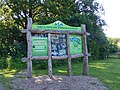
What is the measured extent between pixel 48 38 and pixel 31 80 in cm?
229

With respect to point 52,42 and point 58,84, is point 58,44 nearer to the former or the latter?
point 52,42

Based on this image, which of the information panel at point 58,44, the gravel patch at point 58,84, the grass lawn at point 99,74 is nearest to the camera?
the gravel patch at point 58,84

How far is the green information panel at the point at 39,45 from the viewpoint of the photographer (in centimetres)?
1081

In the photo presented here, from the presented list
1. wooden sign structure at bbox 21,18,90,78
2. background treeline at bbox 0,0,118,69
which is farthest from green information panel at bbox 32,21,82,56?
background treeline at bbox 0,0,118,69

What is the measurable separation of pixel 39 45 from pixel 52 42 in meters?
0.71

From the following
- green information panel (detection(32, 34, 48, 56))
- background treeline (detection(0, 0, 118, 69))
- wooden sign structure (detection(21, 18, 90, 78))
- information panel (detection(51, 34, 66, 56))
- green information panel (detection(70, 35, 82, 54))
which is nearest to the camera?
wooden sign structure (detection(21, 18, 90, 78))

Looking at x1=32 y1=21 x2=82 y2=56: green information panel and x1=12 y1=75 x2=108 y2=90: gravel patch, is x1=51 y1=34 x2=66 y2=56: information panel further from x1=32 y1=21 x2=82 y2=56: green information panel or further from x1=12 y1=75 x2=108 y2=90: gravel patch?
x1=12 y1=75 x2=108 y2=90: gravel patch

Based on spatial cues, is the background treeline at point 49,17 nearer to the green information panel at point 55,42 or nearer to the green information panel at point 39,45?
the green information panel at point 55,42

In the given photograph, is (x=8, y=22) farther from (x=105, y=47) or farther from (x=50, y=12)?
(x=105, y=47)

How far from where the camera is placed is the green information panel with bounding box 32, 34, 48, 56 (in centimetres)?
1081

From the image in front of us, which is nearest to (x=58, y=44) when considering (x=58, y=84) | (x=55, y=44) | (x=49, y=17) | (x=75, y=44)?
(x=55, y=44)

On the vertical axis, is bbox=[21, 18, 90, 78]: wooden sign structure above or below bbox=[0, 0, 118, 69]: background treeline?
below

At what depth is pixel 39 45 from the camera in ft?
36.0

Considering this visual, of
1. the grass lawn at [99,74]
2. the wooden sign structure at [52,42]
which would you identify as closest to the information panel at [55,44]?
the wooden sign structure at [52,42]
